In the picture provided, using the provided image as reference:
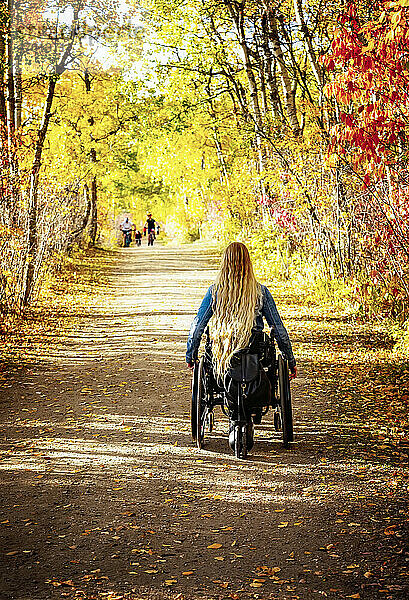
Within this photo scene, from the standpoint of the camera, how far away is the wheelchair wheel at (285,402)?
20.0 feet

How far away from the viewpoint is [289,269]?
19.2m

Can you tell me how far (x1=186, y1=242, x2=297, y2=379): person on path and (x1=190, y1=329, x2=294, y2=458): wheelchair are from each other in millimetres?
97

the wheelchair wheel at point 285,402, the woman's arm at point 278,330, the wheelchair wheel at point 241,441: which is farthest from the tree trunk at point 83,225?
the wheelchair wheel at point 241,441

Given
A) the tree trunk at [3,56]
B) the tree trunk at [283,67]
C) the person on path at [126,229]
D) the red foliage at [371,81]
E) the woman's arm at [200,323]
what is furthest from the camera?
the person on path at [126,229]

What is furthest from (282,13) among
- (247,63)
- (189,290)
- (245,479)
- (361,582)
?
(361,582)

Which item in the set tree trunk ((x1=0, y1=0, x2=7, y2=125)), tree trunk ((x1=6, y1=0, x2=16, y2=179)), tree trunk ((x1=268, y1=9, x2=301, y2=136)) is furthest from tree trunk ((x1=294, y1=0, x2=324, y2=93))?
tree trunk ((x1=0, y1=0, x2=7, y2=125))

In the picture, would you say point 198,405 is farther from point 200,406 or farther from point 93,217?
point 93,217

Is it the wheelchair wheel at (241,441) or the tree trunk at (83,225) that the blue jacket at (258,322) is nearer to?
the wheelchair wheel at (241,441)

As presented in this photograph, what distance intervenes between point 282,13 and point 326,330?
9.69m

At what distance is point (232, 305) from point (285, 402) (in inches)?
34.7

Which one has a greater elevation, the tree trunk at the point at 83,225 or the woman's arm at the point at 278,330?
the tree trunk at the point at 83,225

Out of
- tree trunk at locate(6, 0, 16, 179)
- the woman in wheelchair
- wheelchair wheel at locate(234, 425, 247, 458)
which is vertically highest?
tree trunk at locate(6, 0, 16, 179)

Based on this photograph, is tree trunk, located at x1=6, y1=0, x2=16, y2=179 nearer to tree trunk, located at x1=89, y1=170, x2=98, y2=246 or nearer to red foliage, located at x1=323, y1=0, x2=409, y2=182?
red foliage, located at x1=323, y1=0, x2=409, y2=182

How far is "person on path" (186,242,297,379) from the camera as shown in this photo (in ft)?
19.7
